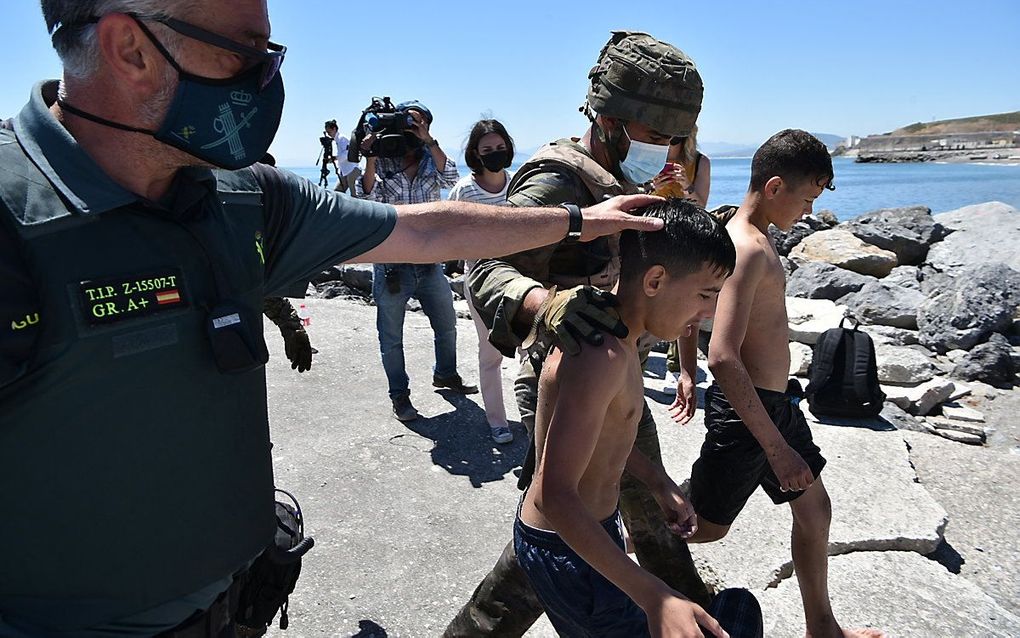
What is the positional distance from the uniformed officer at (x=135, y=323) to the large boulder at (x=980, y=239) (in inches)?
443

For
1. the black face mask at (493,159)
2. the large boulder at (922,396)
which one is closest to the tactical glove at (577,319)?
the black face mask at (493,159)

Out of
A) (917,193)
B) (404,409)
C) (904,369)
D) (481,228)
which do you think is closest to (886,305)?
(904,369)

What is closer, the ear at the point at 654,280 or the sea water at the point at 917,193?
the ear at the point at 654,280

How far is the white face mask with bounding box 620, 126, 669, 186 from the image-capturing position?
2834 mm

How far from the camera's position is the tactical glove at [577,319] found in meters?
1.97

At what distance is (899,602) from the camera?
324cm

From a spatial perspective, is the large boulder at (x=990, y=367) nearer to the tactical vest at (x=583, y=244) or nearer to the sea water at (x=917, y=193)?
the tactical vest at (x=583, y=244)

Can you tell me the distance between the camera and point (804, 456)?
9.71ft

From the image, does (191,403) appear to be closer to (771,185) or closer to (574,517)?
(574,517)

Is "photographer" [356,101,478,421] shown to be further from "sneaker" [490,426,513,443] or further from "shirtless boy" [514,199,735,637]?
"shirtless boy" [514,199,735,637]

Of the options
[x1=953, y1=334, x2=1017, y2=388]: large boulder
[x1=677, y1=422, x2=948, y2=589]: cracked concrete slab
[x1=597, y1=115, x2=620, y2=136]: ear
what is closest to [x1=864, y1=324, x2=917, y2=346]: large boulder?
[x1=953, y1=334, x2=1017, y2=388]: large boulder

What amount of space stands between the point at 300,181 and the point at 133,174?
0.52 m

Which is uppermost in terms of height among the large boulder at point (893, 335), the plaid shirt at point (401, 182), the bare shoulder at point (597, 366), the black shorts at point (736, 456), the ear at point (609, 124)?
the ear at point (609, 124)

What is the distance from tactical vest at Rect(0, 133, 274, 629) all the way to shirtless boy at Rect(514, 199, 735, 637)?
2.52 feet
